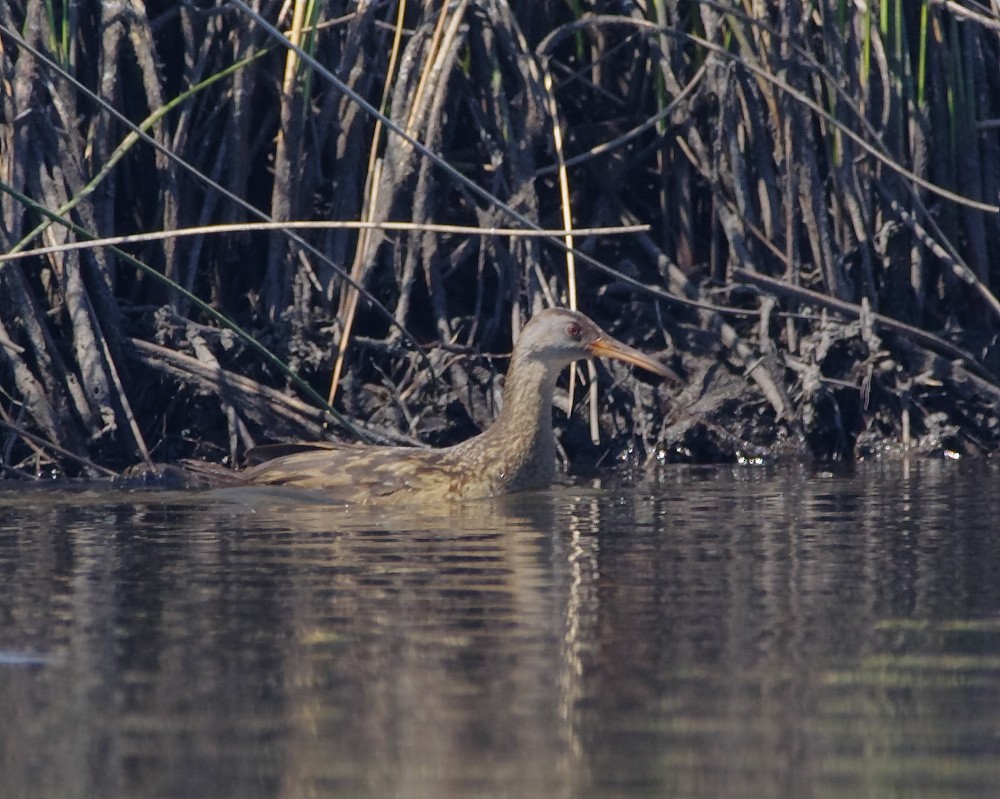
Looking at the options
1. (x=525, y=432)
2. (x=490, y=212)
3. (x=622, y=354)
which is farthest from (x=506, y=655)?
(x=490, y=212)

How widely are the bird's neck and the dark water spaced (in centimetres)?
111

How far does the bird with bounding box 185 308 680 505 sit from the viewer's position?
8.50m

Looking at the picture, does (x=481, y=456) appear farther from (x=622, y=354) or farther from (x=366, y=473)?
(x=622, y=354)

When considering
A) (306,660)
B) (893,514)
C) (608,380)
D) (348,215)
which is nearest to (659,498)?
(893,514)

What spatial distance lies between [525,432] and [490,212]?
1.45m

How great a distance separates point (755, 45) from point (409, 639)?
17.9ft

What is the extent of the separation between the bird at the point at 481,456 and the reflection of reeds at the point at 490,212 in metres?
0.54

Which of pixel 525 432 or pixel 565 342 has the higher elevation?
pixel 565 342

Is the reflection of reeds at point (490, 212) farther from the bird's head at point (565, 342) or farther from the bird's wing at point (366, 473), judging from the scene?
the bird's wing at point (366, 473)

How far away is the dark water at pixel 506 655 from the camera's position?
382cm

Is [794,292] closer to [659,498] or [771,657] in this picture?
[659,498]

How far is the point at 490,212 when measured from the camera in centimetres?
984

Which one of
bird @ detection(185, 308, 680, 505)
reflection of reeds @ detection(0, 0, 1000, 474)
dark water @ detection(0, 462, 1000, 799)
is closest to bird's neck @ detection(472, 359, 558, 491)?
bird @ detection(185, 308, 680, 505)

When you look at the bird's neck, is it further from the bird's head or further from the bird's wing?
the bird's wing
